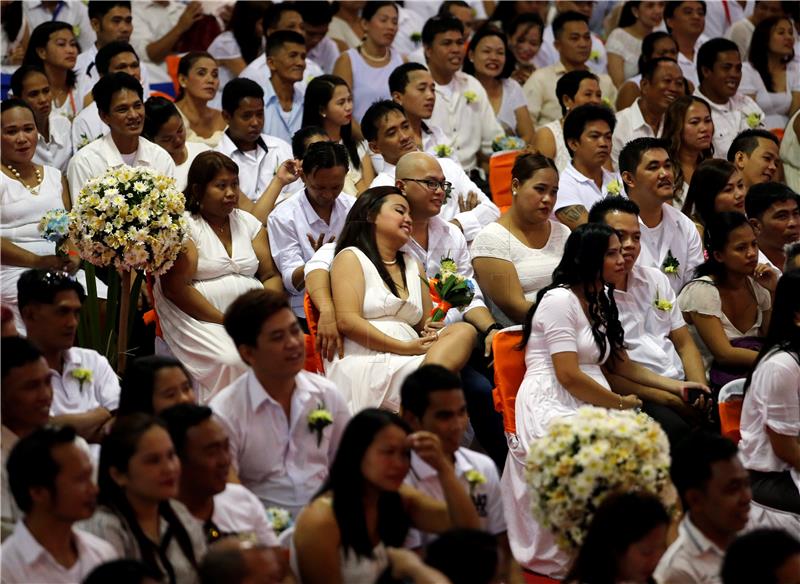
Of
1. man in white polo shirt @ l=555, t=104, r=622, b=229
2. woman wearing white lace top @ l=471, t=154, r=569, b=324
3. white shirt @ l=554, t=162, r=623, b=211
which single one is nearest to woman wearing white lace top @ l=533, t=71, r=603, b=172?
man in white polo shirt @ l=555, t=104, r=622, b=229

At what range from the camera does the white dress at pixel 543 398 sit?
4.96m

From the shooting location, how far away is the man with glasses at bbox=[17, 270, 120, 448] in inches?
175

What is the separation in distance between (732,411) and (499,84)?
388 centimetres


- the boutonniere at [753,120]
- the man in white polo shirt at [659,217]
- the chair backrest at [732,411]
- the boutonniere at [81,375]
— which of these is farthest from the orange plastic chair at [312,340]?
the boutonniere at [753,120]

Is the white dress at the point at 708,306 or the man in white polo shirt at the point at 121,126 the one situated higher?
the man in white polo shirt at the point at 121,126

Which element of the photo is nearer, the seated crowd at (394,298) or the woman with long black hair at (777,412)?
the seated crowd at (394,298)

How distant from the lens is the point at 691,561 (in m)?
3.86

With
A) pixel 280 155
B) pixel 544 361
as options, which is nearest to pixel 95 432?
pixel 544 361

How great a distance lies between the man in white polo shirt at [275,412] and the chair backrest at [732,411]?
5.07 feet

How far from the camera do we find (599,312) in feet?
16.8

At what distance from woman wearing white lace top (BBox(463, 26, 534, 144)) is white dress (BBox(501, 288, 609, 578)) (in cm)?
329

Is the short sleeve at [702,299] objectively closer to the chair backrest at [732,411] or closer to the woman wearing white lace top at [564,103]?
the chair backrest at [732,411]

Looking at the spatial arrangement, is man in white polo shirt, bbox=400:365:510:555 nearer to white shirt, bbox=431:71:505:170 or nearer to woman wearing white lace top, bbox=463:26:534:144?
white shirt, bbox=431:71:505:170

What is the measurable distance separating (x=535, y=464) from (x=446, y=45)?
4480 millimetres
